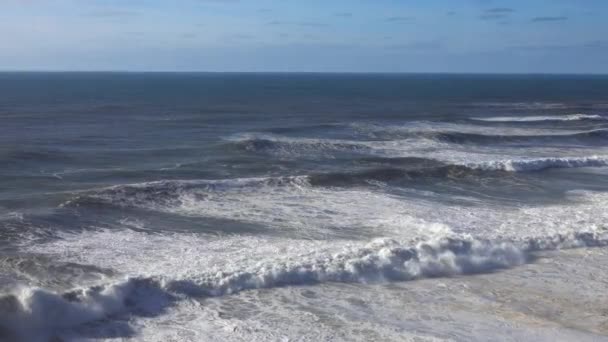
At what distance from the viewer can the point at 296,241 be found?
14.9 meters

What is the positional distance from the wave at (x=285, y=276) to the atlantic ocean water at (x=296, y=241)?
1.3 inches

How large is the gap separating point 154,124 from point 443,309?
29308mm

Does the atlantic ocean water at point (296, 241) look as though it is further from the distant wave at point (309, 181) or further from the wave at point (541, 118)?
the wave at point (541, 118)

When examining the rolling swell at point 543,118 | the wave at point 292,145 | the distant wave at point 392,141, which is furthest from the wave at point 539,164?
the rolling swell at point 543,118

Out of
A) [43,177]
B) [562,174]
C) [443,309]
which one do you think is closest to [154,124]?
[43,177]

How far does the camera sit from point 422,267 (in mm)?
13477

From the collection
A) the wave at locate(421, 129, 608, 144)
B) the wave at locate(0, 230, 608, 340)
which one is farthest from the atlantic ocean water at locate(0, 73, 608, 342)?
the wave at locate(421, 129, 608, 144)

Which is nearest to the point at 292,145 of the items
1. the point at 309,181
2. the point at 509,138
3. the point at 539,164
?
the point at 309,181

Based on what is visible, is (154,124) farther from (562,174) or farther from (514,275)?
(514,275)

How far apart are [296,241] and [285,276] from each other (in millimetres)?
2405

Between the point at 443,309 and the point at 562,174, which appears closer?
the point at 443,309

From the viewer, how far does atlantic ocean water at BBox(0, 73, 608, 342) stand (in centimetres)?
1068

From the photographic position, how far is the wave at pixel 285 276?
34.6 feet

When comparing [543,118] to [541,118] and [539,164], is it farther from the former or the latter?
[539,164]
